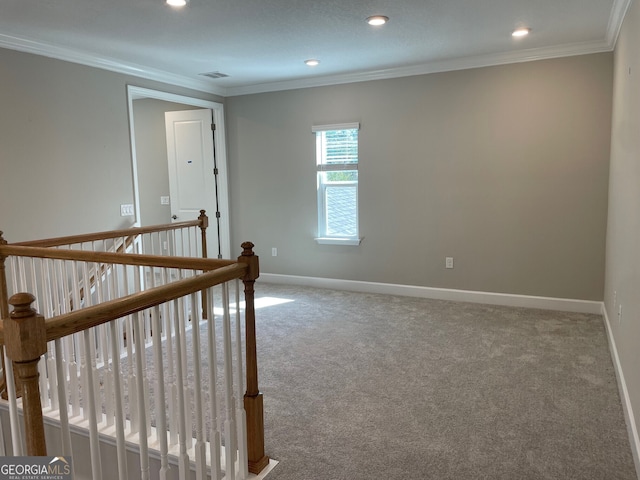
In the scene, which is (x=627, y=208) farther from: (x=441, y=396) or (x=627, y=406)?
(x=441, y=396)

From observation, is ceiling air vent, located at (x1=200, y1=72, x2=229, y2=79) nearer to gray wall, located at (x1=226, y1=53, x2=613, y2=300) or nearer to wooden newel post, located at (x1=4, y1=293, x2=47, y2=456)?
gray wall, located at (x1=226, y1=53, x2=613, y2=300)

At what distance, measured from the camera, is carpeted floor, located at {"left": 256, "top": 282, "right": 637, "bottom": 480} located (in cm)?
225

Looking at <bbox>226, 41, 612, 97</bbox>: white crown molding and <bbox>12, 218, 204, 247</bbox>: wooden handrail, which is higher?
<bbox>226, 41, 612, 97</bbox>: white crown molding

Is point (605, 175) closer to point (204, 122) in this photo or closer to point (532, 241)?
point (532, 241)

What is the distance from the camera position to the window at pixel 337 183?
18.0ft

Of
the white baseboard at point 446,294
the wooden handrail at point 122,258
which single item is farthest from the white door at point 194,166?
the wooden handrail at point 122,258

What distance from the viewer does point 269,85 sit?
5.77 meters

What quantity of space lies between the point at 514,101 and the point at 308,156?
2368 millimetres

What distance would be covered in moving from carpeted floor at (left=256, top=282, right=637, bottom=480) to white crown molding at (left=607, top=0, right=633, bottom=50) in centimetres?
246

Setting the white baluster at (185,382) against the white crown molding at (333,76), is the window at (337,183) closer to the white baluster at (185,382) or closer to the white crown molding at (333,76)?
the white crown molding at (333,76)

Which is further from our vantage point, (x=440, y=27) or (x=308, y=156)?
(x=308, y=156)

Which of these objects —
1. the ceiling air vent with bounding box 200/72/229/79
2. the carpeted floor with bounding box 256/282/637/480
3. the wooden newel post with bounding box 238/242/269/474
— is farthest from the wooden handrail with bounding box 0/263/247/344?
the ceiling air vent with bounding box 200/72/229/79

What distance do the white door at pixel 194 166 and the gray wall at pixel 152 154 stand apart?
0.33 meters

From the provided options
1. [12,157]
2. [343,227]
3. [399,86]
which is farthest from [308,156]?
[12,157]
